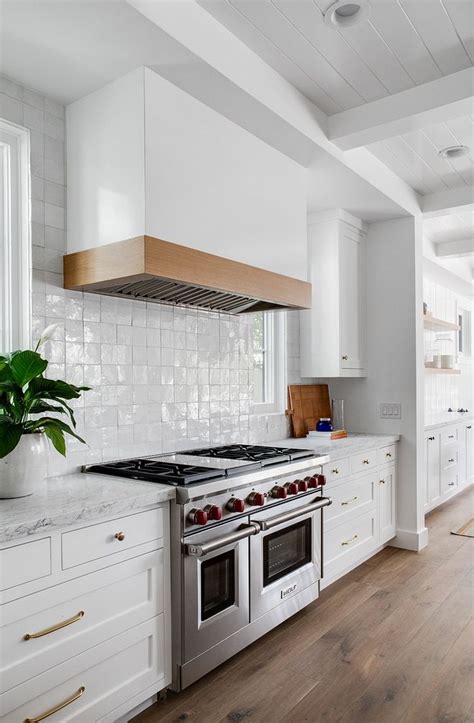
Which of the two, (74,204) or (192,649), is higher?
(74,204)

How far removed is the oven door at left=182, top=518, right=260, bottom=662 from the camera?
2115 millimetres

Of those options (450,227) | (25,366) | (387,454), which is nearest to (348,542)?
(387,454)

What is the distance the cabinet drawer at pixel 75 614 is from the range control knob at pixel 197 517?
166 millimetres

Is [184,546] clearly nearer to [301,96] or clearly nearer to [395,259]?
[301,96]

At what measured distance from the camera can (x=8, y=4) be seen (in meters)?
1.75

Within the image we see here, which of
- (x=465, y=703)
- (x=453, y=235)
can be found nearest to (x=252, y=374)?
(x=465, y=703)

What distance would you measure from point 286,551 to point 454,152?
8.41 feet

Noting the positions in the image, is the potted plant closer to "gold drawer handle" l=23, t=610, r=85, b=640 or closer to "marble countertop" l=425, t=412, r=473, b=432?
"gold drawer handle" l=23, t=610, r=85, b=640

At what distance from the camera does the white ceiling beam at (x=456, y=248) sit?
18.2 ft

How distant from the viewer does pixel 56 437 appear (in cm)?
187

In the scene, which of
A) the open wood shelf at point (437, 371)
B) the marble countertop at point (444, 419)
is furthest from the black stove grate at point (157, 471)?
the open wood shelf at point (437, 371)

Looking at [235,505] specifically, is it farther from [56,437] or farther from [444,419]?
[444,419]

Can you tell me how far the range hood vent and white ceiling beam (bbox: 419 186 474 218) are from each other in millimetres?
1751

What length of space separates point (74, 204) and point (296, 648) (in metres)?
2.25
